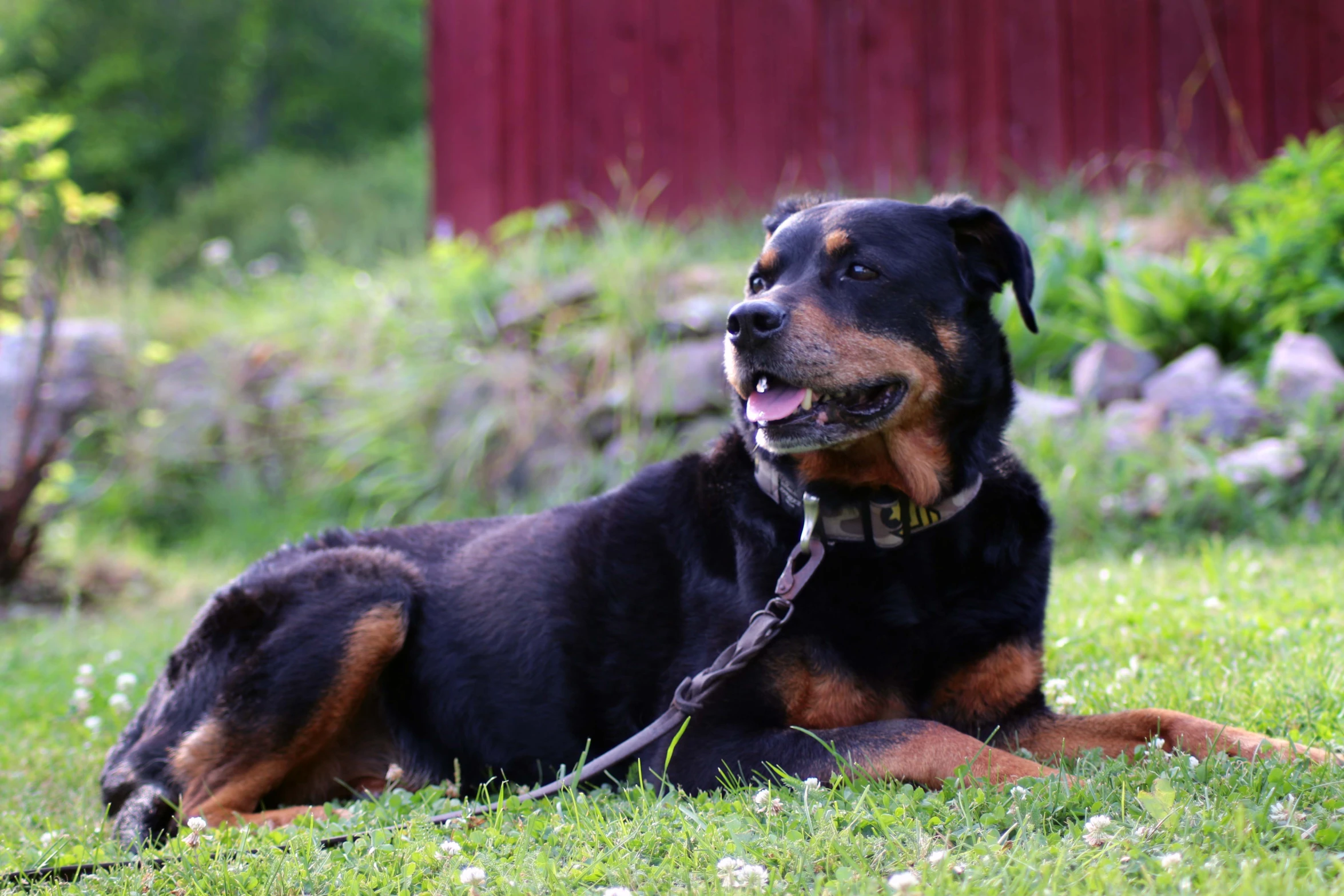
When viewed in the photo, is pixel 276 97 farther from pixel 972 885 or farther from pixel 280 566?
pixel 972 885

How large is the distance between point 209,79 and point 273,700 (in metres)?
27.3

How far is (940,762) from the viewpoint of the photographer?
265cm

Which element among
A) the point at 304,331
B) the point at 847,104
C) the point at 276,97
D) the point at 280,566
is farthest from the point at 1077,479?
the point at 276,97

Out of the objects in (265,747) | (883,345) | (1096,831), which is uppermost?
(883,345)

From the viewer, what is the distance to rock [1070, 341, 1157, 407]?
7047 millimetres

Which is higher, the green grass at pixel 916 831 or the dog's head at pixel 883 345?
the dog's head at pixel 883 345

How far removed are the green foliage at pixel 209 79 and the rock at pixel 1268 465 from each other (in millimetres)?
24977

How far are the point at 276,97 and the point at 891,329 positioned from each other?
29726mm

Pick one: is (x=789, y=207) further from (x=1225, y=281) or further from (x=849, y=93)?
(x=849, y=93)

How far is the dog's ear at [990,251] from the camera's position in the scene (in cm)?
332

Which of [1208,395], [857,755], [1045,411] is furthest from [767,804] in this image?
[1208,395]

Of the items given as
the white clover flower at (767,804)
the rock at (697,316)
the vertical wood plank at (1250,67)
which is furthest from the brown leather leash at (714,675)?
the vertical wood plank at (1250,67)

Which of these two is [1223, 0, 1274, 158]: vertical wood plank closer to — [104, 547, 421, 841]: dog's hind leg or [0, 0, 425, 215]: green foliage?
[104, 547, 421, 841]: dog's hind leg

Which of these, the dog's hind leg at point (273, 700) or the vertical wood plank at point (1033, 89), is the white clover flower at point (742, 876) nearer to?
the dog's hind leg at point (273, 700)
